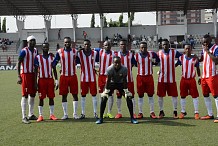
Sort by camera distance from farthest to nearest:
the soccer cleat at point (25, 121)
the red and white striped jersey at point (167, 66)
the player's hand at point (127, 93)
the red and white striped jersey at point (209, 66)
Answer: the red and white striped jersey at point (167, 66)
the soccer cleat at point (25, 121)
the red and white striped jersey at point (209, 66)
the player's hand at point (127, 93)

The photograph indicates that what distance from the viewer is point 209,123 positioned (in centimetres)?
889

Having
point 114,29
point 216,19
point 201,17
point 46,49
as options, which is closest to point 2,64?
point 114,29

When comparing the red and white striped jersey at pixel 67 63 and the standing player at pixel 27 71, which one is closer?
the standing player at pixel 27 71

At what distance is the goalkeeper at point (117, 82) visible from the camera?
920 cm

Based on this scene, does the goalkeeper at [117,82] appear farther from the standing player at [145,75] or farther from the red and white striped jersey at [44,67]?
the red and white striped jersey at [44,67]

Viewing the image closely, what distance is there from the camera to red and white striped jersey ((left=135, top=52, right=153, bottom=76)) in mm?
9953

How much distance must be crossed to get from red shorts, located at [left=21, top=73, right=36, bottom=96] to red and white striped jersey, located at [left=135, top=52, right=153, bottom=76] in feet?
9.66

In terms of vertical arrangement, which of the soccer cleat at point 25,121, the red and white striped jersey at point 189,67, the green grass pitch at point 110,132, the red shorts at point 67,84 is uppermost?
the red and white striped jersey at point 189,67

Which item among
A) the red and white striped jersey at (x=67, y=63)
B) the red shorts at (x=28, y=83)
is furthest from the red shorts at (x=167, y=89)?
the red shorts at (x=28, y=83)

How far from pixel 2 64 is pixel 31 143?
1458 inches

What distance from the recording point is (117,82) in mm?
9383

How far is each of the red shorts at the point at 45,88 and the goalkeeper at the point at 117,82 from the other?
153 centimetres

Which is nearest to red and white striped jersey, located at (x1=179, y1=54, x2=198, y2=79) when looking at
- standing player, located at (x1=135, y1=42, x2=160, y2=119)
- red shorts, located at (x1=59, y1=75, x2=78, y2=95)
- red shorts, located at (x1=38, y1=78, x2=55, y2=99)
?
standing player, located at (x1=135, y1=42, x2=160, y2=119)

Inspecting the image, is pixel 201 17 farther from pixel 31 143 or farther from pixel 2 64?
pixel 31 143
